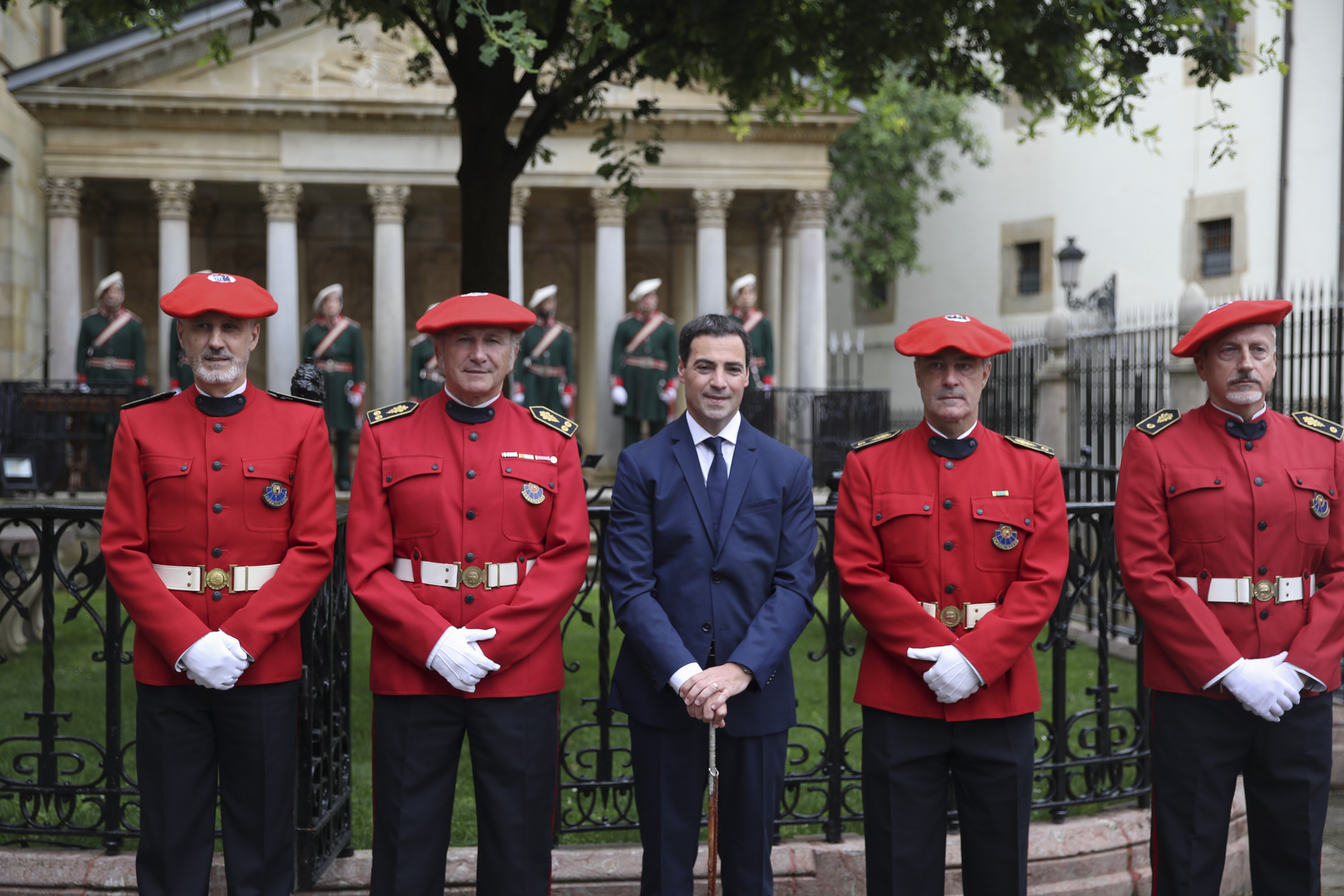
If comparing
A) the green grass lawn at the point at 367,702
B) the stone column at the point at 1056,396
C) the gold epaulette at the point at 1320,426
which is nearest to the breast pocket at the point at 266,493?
the green grass lawn at the point at 367,702

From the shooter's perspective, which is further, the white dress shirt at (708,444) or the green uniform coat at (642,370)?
the green uniform coat at (642,370)

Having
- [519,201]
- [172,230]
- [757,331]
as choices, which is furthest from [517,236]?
[172,230]

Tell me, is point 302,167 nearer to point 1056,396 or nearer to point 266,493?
point 1056,396

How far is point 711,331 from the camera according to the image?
145 inches

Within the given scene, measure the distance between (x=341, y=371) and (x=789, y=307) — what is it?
10.4 metres

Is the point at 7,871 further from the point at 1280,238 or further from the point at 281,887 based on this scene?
the point at 1280,238

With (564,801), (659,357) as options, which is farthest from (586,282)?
(564,801)

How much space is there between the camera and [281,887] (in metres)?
3.74

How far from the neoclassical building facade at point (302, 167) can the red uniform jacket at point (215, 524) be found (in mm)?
18149

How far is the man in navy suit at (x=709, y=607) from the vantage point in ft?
11.9

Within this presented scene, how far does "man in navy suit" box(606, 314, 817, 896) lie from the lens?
142 inches

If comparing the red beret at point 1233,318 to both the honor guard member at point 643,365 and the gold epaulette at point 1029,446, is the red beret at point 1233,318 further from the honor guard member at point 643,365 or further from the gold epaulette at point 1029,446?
the honor guard member at point 643,365

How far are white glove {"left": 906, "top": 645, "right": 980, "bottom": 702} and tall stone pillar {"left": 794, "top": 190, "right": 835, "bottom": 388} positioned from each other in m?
19.7

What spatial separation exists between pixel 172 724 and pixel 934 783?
92.0 inches
